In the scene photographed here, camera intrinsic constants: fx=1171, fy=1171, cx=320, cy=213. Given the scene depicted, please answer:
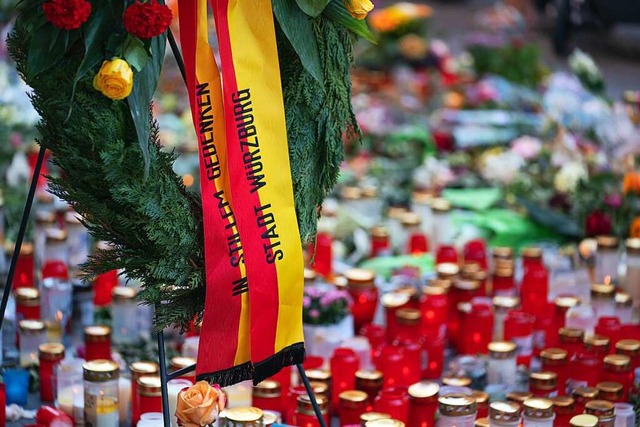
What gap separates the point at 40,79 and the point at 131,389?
1.03 metres

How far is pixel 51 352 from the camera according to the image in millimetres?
3209

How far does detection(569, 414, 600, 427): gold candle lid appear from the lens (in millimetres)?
2699

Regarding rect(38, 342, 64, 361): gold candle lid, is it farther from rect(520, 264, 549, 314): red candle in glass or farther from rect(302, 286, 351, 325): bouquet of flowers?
rect(520, 264, 549, 314): red candle in glass

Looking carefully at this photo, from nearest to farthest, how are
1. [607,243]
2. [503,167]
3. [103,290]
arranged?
[103,290]
[607,243]
[503,167]

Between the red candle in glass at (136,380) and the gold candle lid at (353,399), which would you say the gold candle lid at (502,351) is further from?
the red candle in glass at (136,380)

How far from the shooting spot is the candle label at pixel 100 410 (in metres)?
2.91

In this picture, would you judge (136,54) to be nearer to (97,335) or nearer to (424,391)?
(424,391)

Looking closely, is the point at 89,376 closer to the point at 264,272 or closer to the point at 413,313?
the point at 264,272

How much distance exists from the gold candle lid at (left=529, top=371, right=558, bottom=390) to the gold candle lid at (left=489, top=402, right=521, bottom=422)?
357 millimetres

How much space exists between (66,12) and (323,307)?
5.35 feet

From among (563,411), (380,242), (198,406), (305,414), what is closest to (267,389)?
(305,414)

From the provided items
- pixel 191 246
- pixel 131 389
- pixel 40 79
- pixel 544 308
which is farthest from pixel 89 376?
pixel 544 308

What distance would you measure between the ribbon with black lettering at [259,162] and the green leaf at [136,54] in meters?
0.21

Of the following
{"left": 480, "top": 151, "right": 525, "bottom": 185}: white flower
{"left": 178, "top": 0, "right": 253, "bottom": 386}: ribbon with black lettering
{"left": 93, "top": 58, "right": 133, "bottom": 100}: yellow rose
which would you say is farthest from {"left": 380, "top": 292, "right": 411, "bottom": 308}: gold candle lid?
{"left": 480, "top": 151, "right": 525, "bottom": 185}: white flower
